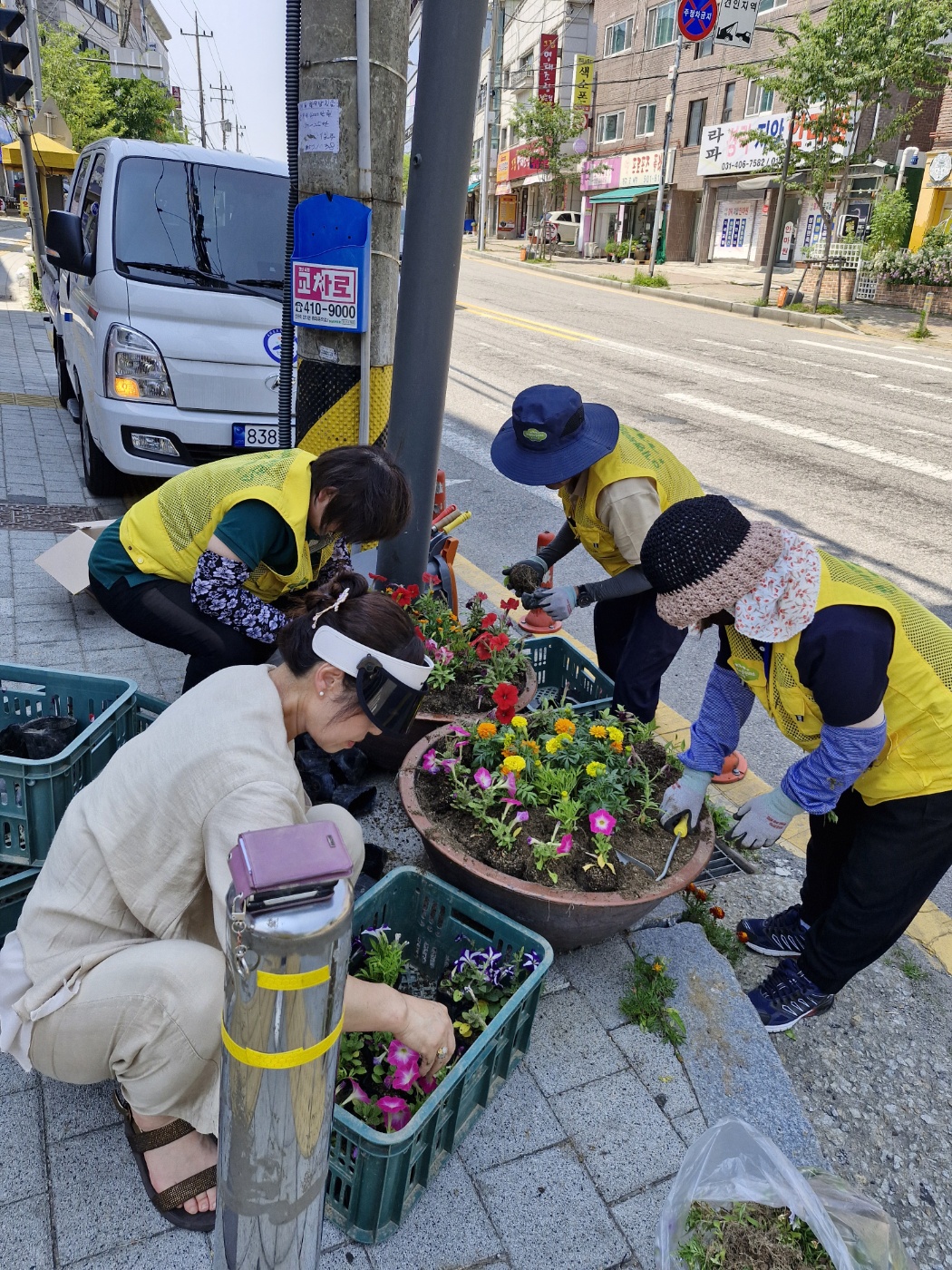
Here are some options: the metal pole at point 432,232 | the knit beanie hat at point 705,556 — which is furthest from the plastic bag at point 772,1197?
the metal pole at point 432,232

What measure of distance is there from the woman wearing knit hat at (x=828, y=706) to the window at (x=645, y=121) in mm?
39943

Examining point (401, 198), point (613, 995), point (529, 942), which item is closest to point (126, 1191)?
point (529, 942)

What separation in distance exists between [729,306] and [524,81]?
32.4 metres

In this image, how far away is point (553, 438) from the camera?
3.09 meters

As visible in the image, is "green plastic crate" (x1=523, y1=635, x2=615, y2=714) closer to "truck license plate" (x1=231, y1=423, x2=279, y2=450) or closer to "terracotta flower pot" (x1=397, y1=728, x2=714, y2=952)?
"terracotta flower pot" (x1=397, y1=728, x2=714, y2=952)

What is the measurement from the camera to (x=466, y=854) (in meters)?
2.46

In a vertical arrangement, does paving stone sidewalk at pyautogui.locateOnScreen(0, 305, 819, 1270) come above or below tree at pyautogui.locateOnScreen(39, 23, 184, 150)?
below

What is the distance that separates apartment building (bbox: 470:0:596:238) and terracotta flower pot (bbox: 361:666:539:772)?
1447 inches

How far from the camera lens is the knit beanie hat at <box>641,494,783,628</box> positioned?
2.05 m

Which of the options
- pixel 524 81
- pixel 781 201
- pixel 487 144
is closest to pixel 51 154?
pixel 781 201

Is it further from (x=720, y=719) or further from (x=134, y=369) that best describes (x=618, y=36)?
(x=720, y=719)

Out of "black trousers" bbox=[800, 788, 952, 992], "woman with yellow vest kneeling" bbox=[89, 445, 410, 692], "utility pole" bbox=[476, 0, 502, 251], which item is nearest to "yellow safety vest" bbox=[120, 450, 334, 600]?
"woman with yellow vest kneeling" bbox=[89, 445, 410, 692]

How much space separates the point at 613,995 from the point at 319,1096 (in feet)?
5.47

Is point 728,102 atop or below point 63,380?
atop
